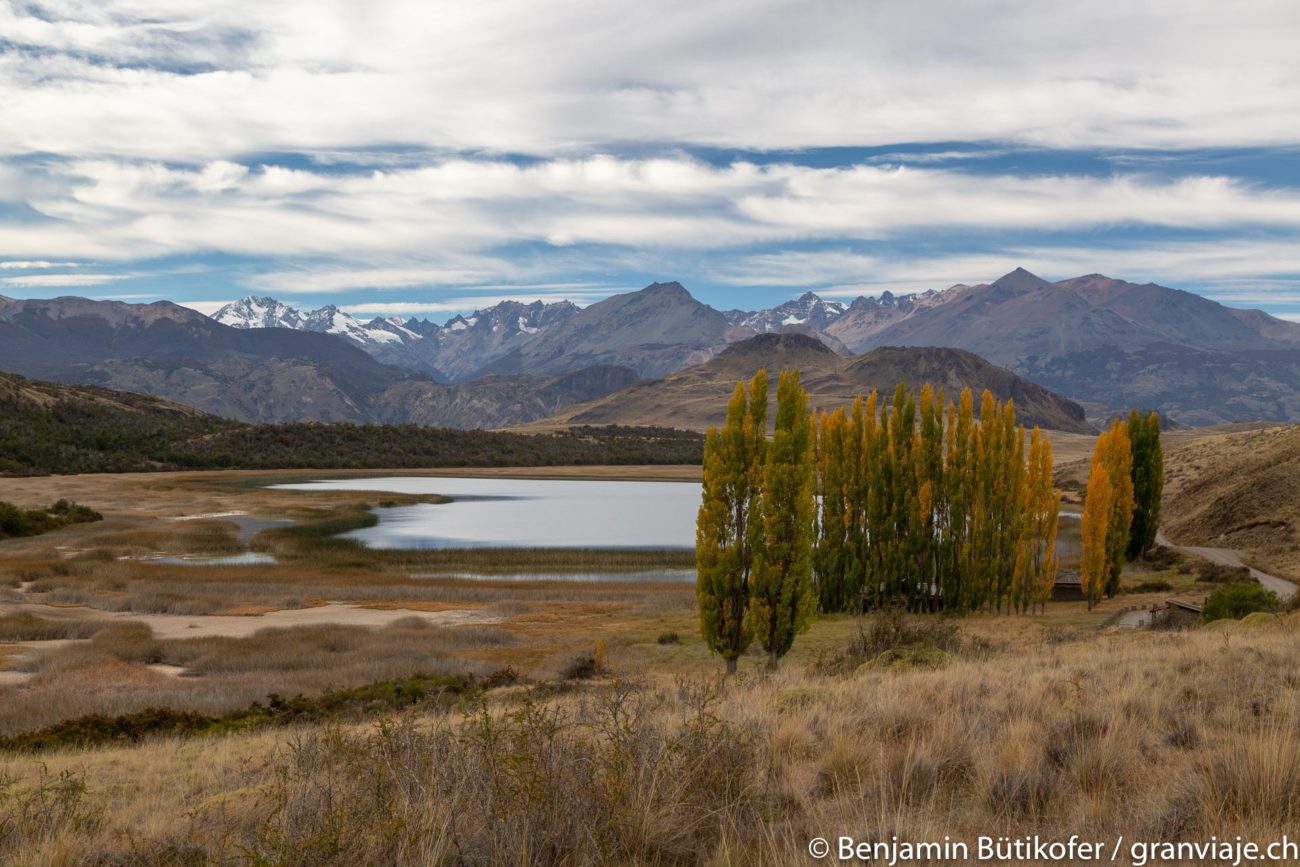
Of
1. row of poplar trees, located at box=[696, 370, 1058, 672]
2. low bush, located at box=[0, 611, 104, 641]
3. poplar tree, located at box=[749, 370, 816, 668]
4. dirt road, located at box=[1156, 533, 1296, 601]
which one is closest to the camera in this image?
poplar tree, located at box=[749, 370, 816, 668]

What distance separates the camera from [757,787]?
693 cm

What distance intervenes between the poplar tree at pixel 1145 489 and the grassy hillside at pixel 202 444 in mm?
120039

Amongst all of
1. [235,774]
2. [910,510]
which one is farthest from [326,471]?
[235,774]

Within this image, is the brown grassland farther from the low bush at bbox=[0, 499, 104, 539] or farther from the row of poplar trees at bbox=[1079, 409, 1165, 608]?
the low bush at bbox=[0, 499, 104, 539]

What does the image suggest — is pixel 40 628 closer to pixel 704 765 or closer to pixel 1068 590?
pixel 704 765

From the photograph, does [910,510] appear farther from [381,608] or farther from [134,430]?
[134,430]

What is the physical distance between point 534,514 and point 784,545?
66.5 metres

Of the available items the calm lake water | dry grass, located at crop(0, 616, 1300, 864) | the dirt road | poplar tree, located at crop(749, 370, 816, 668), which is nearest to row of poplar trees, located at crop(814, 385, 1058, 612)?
the dirt road

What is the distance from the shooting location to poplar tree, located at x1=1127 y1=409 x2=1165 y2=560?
59375 millimetres

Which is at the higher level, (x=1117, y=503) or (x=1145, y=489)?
(x=1117, y=503)

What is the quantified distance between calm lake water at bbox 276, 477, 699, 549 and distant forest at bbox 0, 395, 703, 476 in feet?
83.6

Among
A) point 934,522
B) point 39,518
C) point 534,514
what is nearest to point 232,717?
point 934,522

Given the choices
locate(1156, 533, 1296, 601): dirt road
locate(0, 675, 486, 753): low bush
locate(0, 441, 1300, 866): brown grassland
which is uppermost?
locate(0, 441, 1300, 866): brown grassland

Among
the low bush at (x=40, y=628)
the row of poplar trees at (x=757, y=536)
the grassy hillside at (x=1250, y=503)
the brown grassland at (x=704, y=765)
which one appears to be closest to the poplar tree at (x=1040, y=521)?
the grassy hillside at (x=1250, y=503)
